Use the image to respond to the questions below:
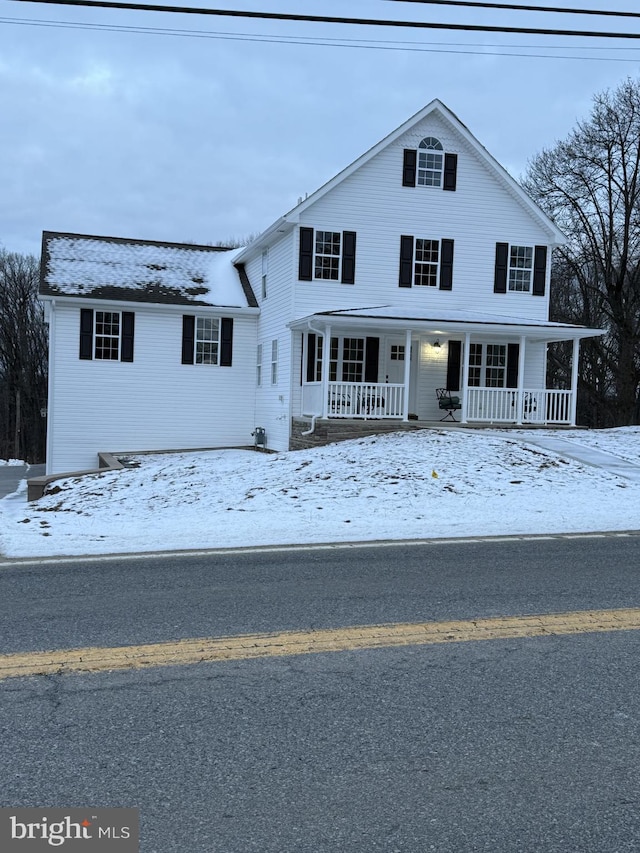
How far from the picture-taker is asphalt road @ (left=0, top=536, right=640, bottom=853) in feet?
9.93

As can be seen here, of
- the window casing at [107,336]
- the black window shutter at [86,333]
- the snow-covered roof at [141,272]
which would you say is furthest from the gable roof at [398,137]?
the black window shutter at [86,333]

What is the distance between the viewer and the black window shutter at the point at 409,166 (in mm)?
20938

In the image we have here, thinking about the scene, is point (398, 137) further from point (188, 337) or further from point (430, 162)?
point (188, 337)

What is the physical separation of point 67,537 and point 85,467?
513 inches

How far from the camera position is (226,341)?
22.8 m

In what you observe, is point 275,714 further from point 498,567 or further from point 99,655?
point 498,567

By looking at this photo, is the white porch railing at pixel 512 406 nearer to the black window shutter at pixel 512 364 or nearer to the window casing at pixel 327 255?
the black window shutter at pixel 512 364

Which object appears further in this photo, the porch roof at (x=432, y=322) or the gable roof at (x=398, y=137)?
the gable roof at (x=398, y=137)

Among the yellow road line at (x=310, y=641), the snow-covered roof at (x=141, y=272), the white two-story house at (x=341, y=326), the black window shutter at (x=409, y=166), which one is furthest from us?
the snow-covered roof at (x=141, y=272)

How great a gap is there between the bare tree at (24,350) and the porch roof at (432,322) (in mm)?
36994

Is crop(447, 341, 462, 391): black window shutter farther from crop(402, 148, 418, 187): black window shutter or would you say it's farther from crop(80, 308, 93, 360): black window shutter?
crop(80, 308, 93, 360): black window shutter

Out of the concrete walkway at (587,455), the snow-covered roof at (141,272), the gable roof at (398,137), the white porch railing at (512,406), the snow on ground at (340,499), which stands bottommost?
the snow on ground at (340,499)

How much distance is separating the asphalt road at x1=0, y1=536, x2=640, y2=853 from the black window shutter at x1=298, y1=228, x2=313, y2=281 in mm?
14948

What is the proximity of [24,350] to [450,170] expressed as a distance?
38.4m
